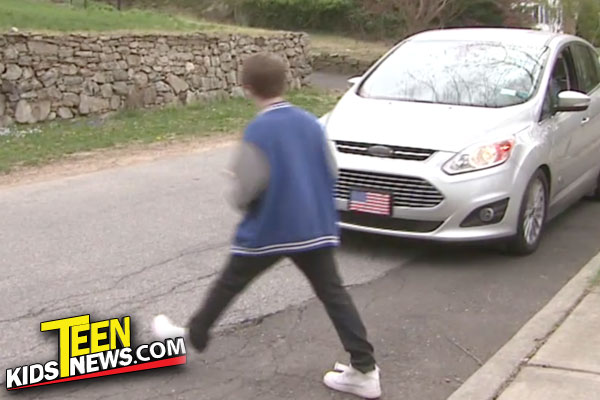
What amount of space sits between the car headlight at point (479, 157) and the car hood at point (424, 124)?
6 centimetres

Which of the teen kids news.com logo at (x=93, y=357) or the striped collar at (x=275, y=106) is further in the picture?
the teen kids news.com logo at (x=93, y=357)

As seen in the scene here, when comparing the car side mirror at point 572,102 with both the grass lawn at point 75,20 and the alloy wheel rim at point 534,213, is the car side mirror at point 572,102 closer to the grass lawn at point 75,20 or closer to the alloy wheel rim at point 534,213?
the alloy wheel rim at point 534,213

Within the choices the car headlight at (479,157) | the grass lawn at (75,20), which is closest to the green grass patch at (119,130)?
the grass lawn at (75,20)

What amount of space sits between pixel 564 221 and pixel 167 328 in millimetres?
4477

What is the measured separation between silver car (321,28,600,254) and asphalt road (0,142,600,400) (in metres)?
0.33

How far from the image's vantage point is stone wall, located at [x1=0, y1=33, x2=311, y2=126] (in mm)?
12953

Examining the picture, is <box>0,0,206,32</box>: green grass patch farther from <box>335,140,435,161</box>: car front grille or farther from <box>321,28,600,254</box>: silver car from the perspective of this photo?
<box>335,140,435,161</box>: car front grille

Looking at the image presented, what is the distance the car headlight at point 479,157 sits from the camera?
6043 mm

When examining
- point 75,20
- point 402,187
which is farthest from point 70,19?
point 402,187

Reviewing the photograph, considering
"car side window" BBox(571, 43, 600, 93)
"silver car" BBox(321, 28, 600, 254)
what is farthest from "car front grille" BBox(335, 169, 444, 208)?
"car side window" BBox(571, 43, 600, 93)

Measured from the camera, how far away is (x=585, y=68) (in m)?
8.00

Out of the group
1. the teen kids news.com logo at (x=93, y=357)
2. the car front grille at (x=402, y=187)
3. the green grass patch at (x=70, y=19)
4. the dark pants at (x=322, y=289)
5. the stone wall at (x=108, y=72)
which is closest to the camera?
the dark pants at (x=322, y=289)

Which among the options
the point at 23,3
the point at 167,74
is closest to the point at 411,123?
the point at 167,74

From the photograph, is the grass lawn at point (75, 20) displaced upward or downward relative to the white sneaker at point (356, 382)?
upward
